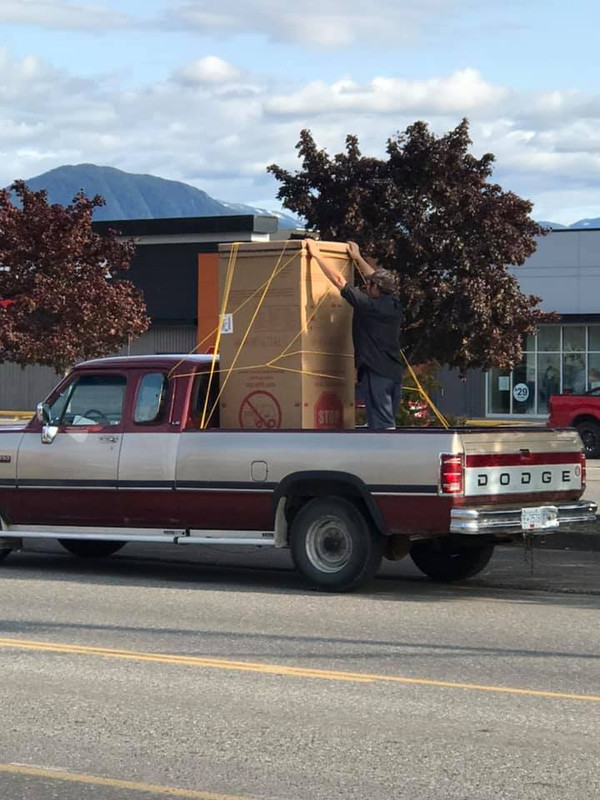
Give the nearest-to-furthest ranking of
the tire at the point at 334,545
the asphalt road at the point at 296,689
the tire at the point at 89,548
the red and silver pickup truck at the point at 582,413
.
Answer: the asphalt road at the point at 296,689 < the tire at the point at 334,545 < the tire at the point at 89,548 < the red and silver pickup truck at the point at 582,413

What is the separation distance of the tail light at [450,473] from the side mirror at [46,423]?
3.75 meters

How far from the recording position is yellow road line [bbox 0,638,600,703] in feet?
26.0

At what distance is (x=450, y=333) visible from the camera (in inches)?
990

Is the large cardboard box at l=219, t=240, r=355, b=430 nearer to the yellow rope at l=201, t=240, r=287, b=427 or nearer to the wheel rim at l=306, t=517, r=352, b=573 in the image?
the yellow rope at l=201, t=240, r=287, b=427

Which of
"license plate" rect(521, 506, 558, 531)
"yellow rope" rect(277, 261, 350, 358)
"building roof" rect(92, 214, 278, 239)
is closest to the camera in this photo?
"license plate" rect(521, 506, 558, 531)

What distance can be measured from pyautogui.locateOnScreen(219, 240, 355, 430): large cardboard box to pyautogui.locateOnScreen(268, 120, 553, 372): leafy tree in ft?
40.1

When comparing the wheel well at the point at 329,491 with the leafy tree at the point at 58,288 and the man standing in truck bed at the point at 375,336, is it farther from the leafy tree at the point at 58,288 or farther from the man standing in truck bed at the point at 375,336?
the leafy tree at the point at 58,288

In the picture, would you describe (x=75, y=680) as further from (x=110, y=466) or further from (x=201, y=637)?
(x=110, y=466)

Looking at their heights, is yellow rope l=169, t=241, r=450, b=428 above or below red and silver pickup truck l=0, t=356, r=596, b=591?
above

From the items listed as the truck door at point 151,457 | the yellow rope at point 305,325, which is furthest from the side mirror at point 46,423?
the yellow rope at point 305,325

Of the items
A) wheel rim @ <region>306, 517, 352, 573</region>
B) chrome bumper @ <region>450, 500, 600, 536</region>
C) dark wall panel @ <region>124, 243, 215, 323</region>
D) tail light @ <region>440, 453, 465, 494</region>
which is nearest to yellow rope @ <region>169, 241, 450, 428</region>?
wheel rim @ <region>306, 517, 352, 573</region>

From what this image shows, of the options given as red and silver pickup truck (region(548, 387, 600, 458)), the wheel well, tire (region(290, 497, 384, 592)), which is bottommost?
tire (region(290, 497, 384, 592))

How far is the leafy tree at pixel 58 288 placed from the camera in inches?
912

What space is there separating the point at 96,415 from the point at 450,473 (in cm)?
349
